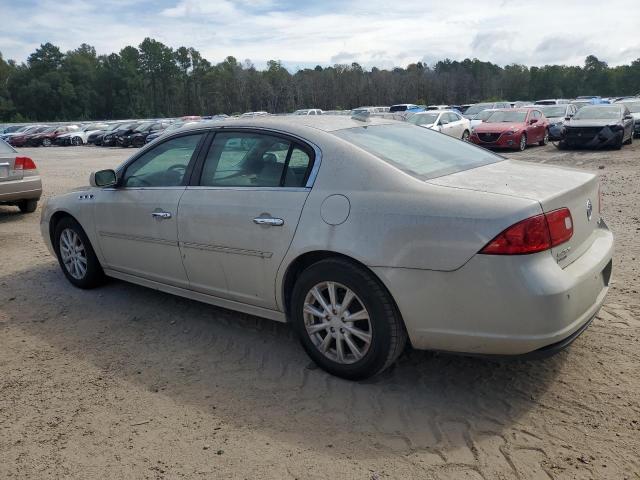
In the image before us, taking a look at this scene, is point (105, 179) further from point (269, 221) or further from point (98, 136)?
point (98, 136)

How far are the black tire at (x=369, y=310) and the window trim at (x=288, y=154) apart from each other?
557mm

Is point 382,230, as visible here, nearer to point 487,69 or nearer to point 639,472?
point 639,472

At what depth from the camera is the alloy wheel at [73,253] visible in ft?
17.4

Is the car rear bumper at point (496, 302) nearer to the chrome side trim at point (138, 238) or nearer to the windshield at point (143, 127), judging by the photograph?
the chrome side trim at point (138, 238)

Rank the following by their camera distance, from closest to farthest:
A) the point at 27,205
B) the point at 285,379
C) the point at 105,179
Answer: the point at 285,379 < the point at 105,179 < the point at 27,205

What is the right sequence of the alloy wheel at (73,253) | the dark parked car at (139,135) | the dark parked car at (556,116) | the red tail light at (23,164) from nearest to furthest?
the alloy wheel at (73,253), the red tail light at (23,164), the dark parked car at (556,116), the dark parked car at (139,135)

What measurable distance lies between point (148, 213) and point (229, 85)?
121 m

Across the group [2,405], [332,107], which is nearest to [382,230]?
[2,405]

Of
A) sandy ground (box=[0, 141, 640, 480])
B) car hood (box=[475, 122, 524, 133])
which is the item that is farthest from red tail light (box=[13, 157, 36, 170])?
car hood (box=[475, 122, 524, 133])

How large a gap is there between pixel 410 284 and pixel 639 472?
1351 mm

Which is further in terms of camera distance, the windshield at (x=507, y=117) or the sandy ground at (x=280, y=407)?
the windshield at (x=507, y=117)

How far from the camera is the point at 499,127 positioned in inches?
733

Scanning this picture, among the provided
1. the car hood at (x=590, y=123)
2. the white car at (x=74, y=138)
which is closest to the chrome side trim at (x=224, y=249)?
the car hood at (x=590, y=123)

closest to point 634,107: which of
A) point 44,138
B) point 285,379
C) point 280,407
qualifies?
point 285,379
